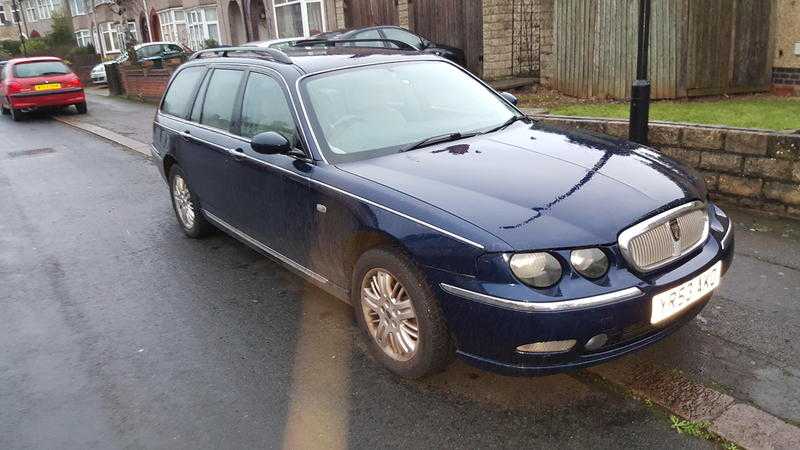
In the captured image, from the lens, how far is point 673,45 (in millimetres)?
10656

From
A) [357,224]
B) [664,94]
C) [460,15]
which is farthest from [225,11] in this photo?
[357,224]

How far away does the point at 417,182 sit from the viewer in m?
3.51

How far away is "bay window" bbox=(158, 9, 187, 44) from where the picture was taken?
3372cm

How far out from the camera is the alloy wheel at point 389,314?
11.4ft

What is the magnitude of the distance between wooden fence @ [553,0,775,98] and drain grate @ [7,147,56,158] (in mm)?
10134

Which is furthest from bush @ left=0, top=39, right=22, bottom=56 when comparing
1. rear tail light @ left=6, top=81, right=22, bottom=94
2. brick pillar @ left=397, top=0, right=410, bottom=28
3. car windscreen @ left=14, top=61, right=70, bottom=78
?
brick pillar @ left=397, top=0, right=410, bottom=28

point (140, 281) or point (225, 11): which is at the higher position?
point (225, 11)

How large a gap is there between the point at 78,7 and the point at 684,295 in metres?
60.3

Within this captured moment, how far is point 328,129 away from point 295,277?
5.06ft

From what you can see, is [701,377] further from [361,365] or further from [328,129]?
[328,129]

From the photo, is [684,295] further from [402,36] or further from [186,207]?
[402,36]

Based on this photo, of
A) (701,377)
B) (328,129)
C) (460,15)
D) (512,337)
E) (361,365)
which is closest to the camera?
(512,337)

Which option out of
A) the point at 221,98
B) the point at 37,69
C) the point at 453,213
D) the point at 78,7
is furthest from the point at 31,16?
the point at 453,213

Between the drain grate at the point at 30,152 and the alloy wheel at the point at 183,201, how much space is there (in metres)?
7.85
